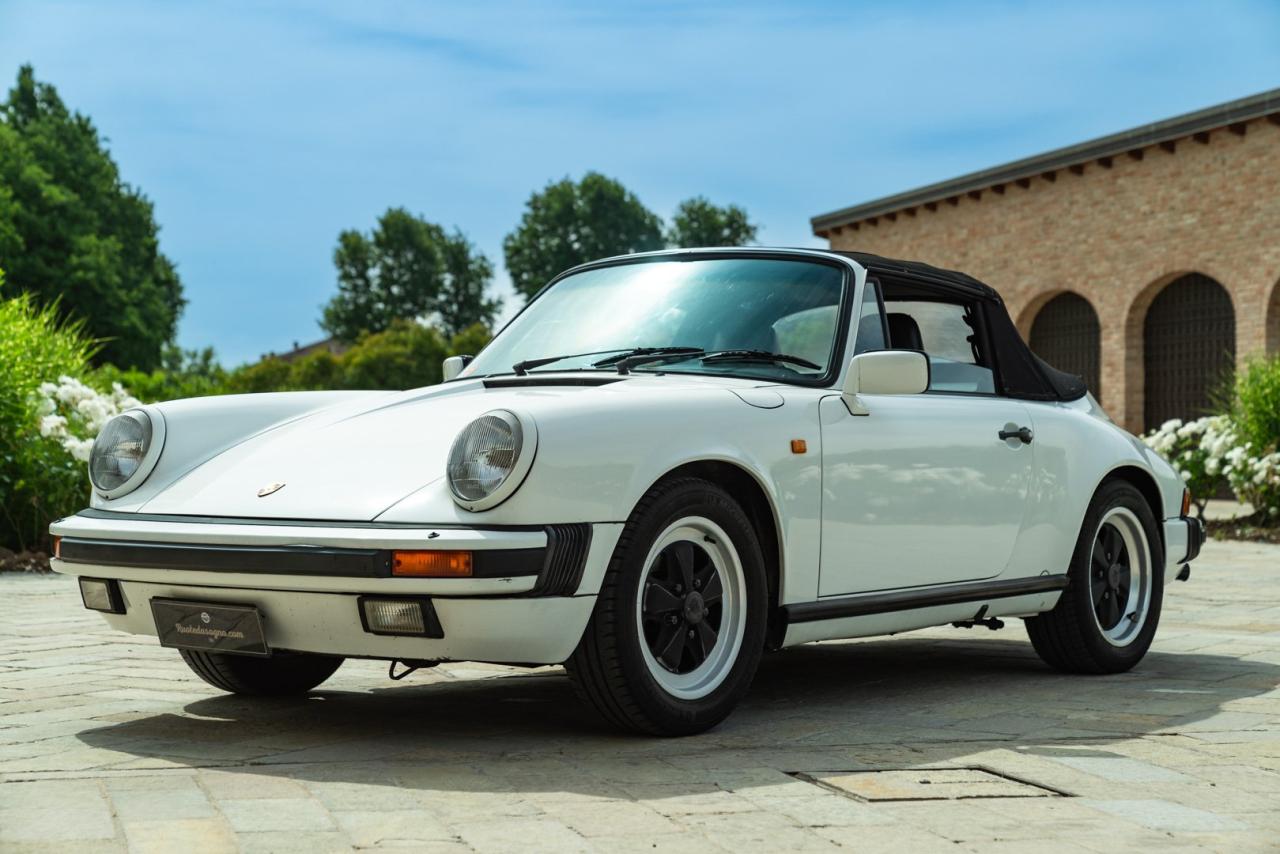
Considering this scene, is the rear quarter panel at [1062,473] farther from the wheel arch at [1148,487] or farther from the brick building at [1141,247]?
the brick building at [1141,247]

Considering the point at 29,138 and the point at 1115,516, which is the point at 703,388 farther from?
the point at 29,138

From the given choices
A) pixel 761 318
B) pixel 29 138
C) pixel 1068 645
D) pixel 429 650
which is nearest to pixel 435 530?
pixel 429 650

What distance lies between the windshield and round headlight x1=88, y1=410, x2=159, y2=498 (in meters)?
1.21

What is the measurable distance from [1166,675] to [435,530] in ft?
11.5

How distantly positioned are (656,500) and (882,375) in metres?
1.13

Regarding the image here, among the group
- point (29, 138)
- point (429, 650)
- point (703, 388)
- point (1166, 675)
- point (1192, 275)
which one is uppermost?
point (29, 138)

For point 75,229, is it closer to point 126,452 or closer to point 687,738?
point 126,452

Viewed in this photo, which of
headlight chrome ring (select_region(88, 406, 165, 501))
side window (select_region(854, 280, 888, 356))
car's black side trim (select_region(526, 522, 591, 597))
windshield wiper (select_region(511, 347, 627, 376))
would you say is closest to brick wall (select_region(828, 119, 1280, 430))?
side window (select_region(854, 280, 888, 356))

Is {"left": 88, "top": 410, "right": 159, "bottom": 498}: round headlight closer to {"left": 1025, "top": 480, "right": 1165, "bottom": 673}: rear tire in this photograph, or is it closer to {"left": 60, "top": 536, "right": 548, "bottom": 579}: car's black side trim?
{"left": 60, "top": 536, "right": 548, "bottom": 579}: car's black side trim

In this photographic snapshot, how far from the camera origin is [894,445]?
16.9ft

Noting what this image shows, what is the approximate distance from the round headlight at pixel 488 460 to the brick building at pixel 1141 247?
19.7m

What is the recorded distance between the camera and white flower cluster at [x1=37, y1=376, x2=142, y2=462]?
1098 centimetres

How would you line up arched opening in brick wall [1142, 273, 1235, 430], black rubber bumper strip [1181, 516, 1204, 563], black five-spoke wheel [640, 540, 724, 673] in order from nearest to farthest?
black five-spoke wheel [640, 540, 724, 673], black rubber bumper strip [1181, 516, 1204, 563], arched opening in brick wall [1142, 273, 1235, 430]

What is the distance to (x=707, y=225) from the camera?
87125 mm
